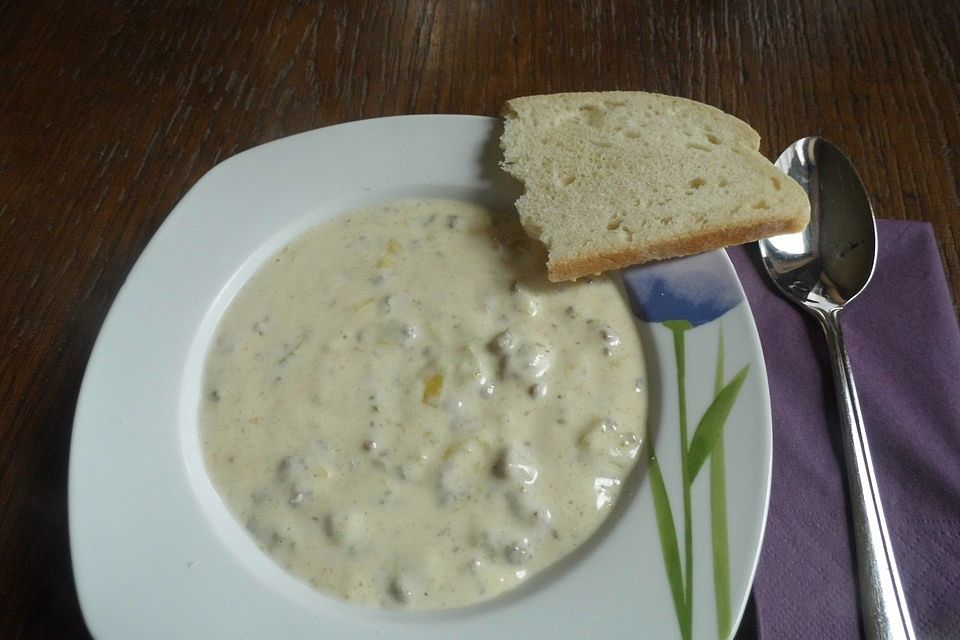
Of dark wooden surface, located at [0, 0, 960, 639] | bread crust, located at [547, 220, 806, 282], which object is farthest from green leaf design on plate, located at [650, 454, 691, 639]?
dark wooden surface, located at [0, 0, 960, 639]

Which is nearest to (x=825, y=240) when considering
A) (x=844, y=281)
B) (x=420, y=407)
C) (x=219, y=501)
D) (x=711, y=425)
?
(x=844, y=281)

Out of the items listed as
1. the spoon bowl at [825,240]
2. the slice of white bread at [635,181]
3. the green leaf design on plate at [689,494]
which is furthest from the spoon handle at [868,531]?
the slice of white bread at [635,181]

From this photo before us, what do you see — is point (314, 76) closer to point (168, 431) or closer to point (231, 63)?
point (231, 63)

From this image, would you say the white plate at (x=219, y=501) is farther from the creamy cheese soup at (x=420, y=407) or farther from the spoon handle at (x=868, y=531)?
the spoon handle at (x=868, y=531)

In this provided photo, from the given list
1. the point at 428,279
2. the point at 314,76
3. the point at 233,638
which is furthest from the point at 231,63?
the point at 233,638

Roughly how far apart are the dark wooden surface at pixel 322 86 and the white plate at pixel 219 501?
321 mm

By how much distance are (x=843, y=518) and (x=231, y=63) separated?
85.5 inches

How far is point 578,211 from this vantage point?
5.47 feet

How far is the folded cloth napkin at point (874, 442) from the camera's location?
127cm

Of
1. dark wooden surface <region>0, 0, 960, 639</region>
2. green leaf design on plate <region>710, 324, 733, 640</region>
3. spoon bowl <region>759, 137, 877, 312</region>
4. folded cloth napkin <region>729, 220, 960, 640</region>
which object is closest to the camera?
green leaf design on plate <region>710, 324, 733, 640</region>

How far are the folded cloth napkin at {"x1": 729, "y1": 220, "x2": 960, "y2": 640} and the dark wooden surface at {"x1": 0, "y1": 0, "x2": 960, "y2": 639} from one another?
193mm

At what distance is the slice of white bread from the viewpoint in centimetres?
161

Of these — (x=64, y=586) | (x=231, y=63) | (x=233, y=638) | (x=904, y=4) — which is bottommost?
(x=64, y=586)

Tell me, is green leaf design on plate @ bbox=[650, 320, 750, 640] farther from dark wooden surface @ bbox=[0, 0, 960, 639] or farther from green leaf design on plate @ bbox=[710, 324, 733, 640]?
dark wooden surface @ bbox=[0, 0, 960, 639]
